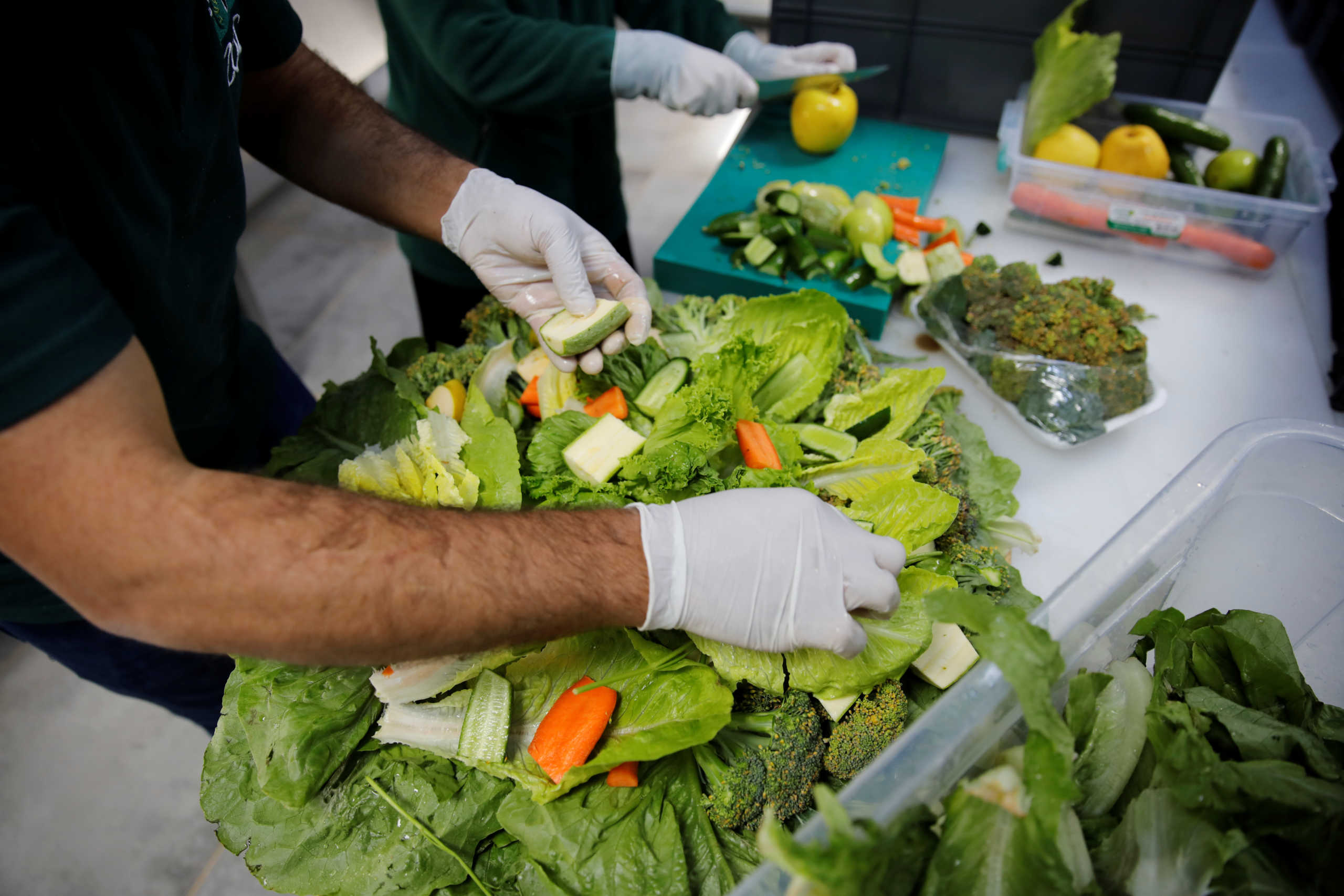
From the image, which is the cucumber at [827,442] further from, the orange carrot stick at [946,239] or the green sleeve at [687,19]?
the green sleeve at [687,19]

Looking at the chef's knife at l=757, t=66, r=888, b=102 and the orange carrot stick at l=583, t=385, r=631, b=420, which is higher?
the chef's knife at l=757, t=66, r=888, b=102

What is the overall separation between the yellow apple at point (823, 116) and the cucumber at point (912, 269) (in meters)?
0.70

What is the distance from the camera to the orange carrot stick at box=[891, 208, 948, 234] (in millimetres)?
2213

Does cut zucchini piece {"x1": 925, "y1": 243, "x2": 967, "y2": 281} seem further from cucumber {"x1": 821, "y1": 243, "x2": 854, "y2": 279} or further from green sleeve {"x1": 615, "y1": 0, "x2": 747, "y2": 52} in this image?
green sleeve {"x1": 615, "y1": 0, "x2": 747, "y2": 52}

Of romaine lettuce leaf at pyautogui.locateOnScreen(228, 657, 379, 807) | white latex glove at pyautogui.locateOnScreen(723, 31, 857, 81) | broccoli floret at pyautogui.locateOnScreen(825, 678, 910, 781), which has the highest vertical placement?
white latex glove at pyautogui.locateOnScreen(723, 31, 857, 81)

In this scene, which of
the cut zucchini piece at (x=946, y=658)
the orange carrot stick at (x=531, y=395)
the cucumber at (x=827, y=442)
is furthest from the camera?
the orange carrot stick at (x=531, y=395)

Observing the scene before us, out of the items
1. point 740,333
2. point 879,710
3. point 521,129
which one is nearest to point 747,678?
point 879,710

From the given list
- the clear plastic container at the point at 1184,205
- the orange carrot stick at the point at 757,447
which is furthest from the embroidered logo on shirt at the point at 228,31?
the clear plastic container at the point at 1184,205

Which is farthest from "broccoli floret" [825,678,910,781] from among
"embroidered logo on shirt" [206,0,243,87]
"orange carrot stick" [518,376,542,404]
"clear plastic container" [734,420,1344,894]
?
"embroidered logo on shirt" [206,0,243,87]

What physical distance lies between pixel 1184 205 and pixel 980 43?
0.98 meters

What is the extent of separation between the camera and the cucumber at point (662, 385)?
1374mm

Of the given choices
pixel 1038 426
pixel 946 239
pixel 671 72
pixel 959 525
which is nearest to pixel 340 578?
pixel 959 525

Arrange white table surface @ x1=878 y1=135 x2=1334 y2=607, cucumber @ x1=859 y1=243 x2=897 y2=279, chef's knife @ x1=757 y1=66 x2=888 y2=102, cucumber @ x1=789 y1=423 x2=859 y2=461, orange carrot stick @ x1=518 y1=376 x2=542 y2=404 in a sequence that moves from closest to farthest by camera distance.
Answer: cucumber @ x1=789 y1=423 x2=859 y2=461 < orange carrot stick @ x1=518 y1=376 x2=542 y2=404 < white table surface @ x1=878 y1=135 x2=1334 y2=607 < cucumber @ x1=859 y1=243 x2=897 y2=279 < chef's knife @ x1=757 y1=66 x2=888 y2=102

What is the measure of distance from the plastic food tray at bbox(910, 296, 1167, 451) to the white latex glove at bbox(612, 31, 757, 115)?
983 mm
